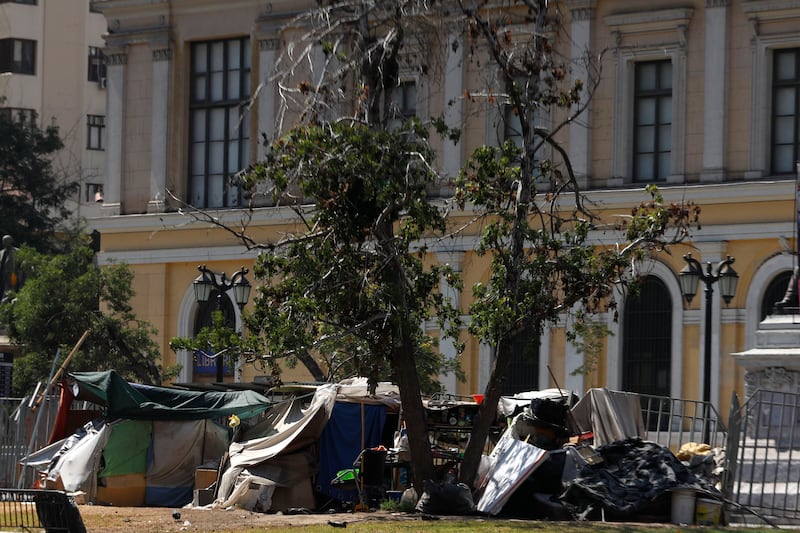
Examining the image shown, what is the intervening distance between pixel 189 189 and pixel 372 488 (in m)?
25.4

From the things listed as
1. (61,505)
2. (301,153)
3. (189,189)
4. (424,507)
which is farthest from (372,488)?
(189,189)

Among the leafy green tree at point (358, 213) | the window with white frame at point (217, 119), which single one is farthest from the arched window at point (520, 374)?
the leafy green tree at point (358, 213)

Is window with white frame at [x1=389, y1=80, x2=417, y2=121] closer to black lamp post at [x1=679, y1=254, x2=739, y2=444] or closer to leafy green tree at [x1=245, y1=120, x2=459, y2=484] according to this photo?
black lamp post at [x1=679, y1=254, x2=739, y2=444]

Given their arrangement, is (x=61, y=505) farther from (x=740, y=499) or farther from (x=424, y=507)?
(x=740, y=499)

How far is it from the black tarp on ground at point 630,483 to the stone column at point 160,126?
28032 millimetres

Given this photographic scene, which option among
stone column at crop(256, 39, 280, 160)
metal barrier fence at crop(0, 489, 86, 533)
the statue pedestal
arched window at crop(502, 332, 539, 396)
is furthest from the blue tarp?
stone column at crop(256, 39, 280, 160)

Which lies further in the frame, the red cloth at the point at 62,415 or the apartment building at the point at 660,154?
the apartment building at the point at 660,154

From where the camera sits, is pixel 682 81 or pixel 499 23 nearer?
pixel 499 23

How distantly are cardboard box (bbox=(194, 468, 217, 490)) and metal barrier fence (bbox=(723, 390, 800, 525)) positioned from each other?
335 inches

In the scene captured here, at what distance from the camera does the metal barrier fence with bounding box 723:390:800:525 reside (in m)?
20.2

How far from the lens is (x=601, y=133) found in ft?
141

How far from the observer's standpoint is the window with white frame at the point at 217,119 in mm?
48250

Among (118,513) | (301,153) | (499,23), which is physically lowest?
(118,513)

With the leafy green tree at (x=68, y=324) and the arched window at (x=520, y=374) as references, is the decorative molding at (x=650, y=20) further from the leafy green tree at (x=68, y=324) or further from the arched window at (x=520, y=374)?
the leafy green tree at (x=68, y=324)
